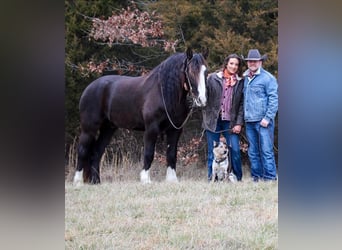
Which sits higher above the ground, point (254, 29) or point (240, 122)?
point (254, 29)

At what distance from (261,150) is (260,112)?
0.34 meters

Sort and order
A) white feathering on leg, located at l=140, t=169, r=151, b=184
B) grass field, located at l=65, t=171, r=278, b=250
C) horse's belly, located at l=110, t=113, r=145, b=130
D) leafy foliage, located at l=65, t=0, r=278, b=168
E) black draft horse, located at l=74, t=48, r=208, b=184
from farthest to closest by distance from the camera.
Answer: leafy foliage, located at l=65, t=0, r=278, b=168 → horse's belly, located at l=110, t=113, r=145, b=130 → white feathering on leg, located at l=140, t=169, r=151, b=184 → black draft horse, located at l=74, t=48, r=208, b=184 → grass field, located at l=65, t=171, r=278, b=250

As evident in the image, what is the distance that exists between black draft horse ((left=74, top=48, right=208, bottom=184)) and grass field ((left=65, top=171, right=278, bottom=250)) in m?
1.02

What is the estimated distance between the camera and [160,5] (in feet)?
18.3

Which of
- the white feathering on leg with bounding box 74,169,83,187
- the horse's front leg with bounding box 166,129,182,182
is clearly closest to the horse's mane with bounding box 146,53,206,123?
the horse's front leg with bounding box 166,129,182,182

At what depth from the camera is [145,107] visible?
4160 millimetres

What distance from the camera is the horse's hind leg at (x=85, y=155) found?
14.1ft

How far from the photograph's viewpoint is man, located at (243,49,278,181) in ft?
12.3

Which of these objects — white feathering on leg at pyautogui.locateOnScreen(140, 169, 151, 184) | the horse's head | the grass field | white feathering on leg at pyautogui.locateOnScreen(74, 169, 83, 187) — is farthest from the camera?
white feathering on leg at pyautogui.locateOnScreen(74, 169, 83, 187)

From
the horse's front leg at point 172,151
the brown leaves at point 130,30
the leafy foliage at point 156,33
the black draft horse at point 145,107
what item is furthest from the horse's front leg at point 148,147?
the brown leaves at point 130,30

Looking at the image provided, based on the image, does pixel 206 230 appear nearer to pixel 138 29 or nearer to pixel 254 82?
pixel 254 82

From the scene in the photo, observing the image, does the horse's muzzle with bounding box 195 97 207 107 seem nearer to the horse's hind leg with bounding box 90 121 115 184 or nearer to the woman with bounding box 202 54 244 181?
the woman with bounding box 202 54 244 181
